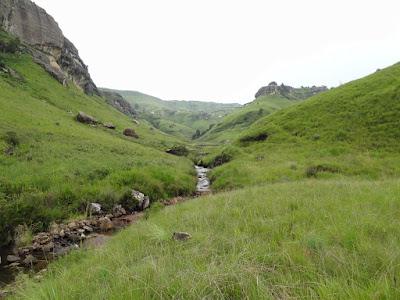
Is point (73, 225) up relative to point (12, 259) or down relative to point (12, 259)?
up

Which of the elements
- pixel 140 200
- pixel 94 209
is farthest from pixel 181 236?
pixel 140 200

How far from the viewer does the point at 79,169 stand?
21.9 metres

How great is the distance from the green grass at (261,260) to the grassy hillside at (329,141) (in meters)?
15.0

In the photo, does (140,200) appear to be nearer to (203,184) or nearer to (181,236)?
(203,184)

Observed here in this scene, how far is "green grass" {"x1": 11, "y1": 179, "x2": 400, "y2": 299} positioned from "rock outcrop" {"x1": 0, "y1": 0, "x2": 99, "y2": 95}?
78266 millimetres

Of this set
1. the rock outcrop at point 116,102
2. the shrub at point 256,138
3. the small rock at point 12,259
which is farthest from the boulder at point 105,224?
the rock outcrop at point 116,102

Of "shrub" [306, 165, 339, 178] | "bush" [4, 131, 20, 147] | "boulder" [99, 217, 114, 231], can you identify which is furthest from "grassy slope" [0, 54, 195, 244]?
"shrub" [306, 165, 339, 178]

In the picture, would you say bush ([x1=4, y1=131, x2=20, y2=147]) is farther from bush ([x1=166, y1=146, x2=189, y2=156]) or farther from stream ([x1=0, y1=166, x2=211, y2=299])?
bush ([x1=166, y1=146, x2=189, y2=156])

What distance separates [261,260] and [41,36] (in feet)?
331


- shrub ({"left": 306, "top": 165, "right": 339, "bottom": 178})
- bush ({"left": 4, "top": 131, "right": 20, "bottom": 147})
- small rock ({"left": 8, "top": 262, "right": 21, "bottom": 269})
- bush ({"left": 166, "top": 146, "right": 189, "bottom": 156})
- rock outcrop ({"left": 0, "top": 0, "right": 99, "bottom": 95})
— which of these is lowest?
small rock ({"left": 8, "top": 262, "right": 21, "bottom": 269})

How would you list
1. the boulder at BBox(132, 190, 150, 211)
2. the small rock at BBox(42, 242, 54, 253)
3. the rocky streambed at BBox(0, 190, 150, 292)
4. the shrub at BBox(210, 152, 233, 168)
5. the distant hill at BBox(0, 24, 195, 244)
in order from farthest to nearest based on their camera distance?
1. the shrub at BBox(210, 152, 233, 168)
2. the boulder at BBox(132, 190, 150, 211)
3. the distant hill at BBox(0, 24, 195, 244)
4. the small rock at BBox(42, 242, 54, 253)
5. the rocky streambed at BBox(0, 190, 150, 292)

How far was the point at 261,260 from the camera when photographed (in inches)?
229

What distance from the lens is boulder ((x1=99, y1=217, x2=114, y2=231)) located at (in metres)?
15.7

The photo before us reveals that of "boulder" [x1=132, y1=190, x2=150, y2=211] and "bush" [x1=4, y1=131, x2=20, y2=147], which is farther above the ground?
"bush" [x1=4, y1=131, x2=20, y2=147]
